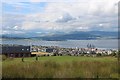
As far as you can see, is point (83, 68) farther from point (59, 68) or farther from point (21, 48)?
point (21, 48)

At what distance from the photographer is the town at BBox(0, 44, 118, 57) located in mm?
11195

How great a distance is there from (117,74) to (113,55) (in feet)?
4.95

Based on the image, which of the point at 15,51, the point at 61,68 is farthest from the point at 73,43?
the point at 61,68

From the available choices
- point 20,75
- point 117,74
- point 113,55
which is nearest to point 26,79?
point 20,75

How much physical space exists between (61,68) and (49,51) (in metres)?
2.48

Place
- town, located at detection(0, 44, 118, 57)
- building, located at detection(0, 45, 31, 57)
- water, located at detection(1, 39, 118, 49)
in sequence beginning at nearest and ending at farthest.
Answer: building, located at detection(0, 45, 31, 57) < town, located at detection(0, 44, 118, 57) < water, located at detection(1, 39, 118, 49)

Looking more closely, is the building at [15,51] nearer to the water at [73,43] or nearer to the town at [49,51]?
the town at [49,51]

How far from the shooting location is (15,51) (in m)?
11.2

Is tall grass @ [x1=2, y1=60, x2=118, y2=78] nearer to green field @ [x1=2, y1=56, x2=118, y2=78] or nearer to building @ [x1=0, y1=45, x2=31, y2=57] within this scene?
green field @ [x1=2, y1=56, x2=118, y2=78]

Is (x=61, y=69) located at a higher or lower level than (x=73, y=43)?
lower

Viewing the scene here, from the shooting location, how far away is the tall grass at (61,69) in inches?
369

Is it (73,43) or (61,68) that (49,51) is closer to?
(73,43)

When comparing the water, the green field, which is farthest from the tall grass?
the water

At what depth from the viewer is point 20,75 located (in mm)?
9297
